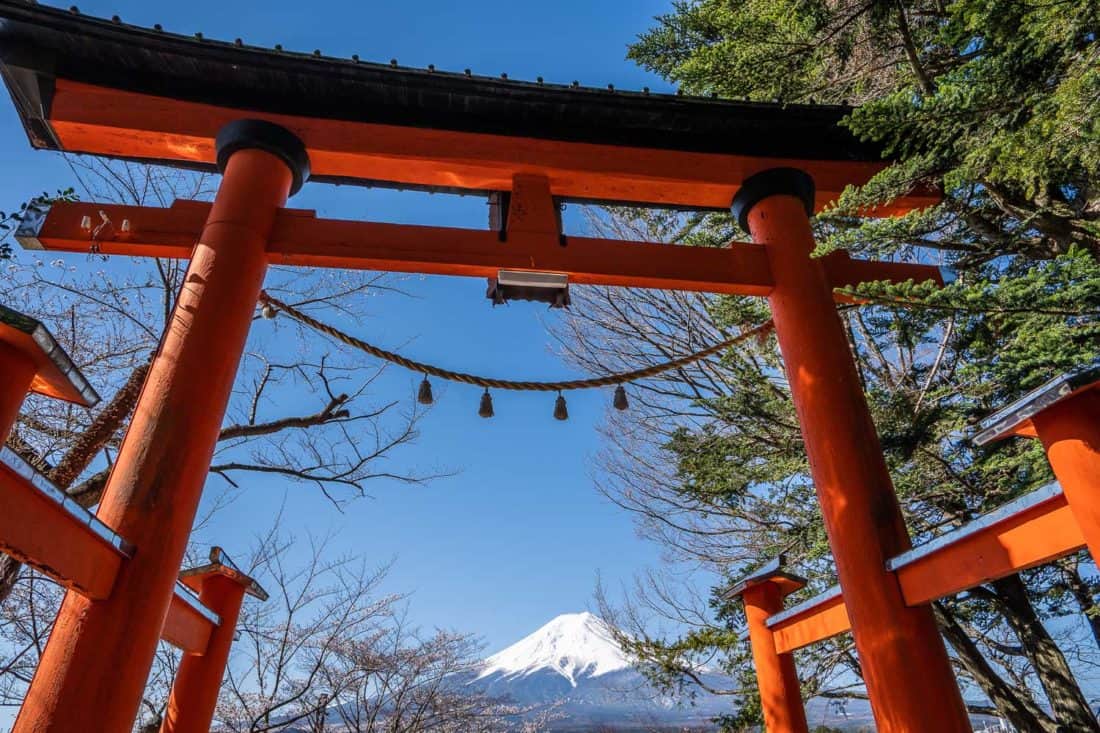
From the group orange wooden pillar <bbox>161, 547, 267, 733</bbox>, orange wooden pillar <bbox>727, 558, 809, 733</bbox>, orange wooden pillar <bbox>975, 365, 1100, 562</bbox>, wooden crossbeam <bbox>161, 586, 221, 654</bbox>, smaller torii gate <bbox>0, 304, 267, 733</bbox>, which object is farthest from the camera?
orange wooden pillar <bbox>727, 558, 809, 733</bbox>

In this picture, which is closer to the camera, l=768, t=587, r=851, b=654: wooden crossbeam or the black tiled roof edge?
l=768, t=587, r=851, b=654: wooden crossbeam

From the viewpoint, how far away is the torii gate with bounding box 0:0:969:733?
2.45m

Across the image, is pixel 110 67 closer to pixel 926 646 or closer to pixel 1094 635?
pixel 926 646

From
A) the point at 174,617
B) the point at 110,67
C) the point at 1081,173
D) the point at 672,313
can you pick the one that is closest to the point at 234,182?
the point at 110,67

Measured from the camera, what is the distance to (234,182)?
330cm

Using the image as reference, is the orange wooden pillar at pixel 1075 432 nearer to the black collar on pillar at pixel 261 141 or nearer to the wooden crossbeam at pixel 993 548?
the wooden crossbeam at pixel 993 548

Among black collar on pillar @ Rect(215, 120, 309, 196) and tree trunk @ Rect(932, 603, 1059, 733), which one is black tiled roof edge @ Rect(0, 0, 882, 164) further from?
tree trunk @ Rect(932, 603, 1059, 733)

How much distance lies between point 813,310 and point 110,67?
13.7ft

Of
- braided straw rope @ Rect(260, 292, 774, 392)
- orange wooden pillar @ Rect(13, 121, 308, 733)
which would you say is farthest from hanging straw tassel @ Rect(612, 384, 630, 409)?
orange wooden pillar @ Rect(13, 121, 308, 733)

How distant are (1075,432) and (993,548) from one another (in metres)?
0.69

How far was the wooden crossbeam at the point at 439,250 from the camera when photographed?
3.17 metres

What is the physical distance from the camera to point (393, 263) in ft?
10.8

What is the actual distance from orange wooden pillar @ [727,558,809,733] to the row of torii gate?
0.7 inches

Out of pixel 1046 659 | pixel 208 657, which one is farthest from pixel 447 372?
pixel 1046 659
